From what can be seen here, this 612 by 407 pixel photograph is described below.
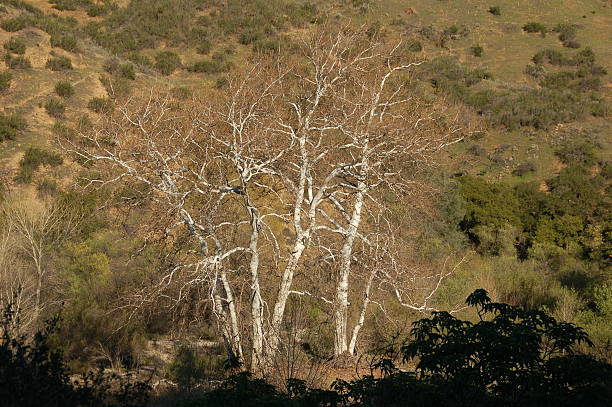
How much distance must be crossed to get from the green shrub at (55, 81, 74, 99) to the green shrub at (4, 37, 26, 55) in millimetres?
3915

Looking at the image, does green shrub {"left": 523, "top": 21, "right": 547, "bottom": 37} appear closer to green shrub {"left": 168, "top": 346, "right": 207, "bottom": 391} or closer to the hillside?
the hillside

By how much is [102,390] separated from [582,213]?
26.3 meters

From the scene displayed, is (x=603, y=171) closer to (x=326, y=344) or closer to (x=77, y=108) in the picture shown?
(x=326, y=344)

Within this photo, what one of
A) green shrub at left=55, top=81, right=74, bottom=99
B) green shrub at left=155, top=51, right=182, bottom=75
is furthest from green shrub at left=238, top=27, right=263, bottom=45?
green shrub at left=55, top=81, right=74, bottom=99

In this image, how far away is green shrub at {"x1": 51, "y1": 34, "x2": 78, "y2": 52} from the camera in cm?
3228

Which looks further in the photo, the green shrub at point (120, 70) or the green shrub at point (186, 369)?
the green shrub at point (120, 70)

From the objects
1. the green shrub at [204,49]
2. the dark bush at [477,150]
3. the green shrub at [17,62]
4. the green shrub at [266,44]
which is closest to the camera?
the green shrub at [17,62]

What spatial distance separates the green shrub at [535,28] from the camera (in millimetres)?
A: 50906

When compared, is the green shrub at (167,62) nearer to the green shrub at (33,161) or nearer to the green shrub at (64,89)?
the green shrub at (64,89)

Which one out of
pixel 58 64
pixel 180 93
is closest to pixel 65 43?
pixel 58 64

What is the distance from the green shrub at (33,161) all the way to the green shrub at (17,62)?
324 inches

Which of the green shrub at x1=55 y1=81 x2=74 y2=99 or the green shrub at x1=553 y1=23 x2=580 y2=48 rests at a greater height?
the green shrub at x1=553 y1=23 x2=580 y2=48

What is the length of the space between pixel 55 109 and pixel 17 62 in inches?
203

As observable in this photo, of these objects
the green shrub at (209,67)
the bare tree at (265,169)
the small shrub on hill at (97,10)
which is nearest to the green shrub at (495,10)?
the green shrub at (209,67)
